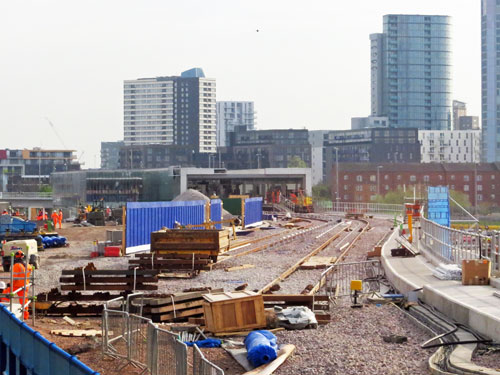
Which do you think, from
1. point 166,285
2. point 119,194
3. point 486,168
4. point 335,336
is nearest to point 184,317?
point 335,336

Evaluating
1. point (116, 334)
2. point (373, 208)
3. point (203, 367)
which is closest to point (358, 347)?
point (116, 334)

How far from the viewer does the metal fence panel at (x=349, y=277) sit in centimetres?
2719

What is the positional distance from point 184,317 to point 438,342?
622cm

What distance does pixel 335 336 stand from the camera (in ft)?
60.3

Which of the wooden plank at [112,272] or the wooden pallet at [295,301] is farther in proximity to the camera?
the wooden plank at [112,272]

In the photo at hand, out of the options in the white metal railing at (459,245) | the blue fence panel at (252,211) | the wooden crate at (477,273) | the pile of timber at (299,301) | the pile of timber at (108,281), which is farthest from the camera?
the blue fence panel at (252,211)

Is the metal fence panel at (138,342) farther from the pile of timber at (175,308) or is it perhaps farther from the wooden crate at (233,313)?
the pile of timber at (175,308)

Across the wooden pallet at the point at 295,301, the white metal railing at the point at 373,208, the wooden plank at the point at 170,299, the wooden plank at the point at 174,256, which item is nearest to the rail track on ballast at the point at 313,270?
the wooden pallet at the point at 295,301

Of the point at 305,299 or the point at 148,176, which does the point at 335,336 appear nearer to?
the point at 305,299

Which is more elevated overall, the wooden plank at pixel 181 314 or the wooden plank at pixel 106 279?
the wooden plank at pixel 106 279

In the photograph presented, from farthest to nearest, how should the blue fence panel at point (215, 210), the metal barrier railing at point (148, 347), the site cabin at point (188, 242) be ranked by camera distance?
the blue fence panel at point (215, 210), the site cabin at point (188, 242), the metal barrier railing at point (148, 347)

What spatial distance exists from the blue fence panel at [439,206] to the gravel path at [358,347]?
20557mm

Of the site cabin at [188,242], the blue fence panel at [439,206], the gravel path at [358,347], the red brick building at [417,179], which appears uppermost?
the red brick building at [417,179]

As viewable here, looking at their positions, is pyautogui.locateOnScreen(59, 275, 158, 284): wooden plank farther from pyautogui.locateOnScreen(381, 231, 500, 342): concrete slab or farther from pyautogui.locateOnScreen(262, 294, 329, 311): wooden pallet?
pyautogui.locateOnScreen(381, 231, 500, 342): concrete slab
